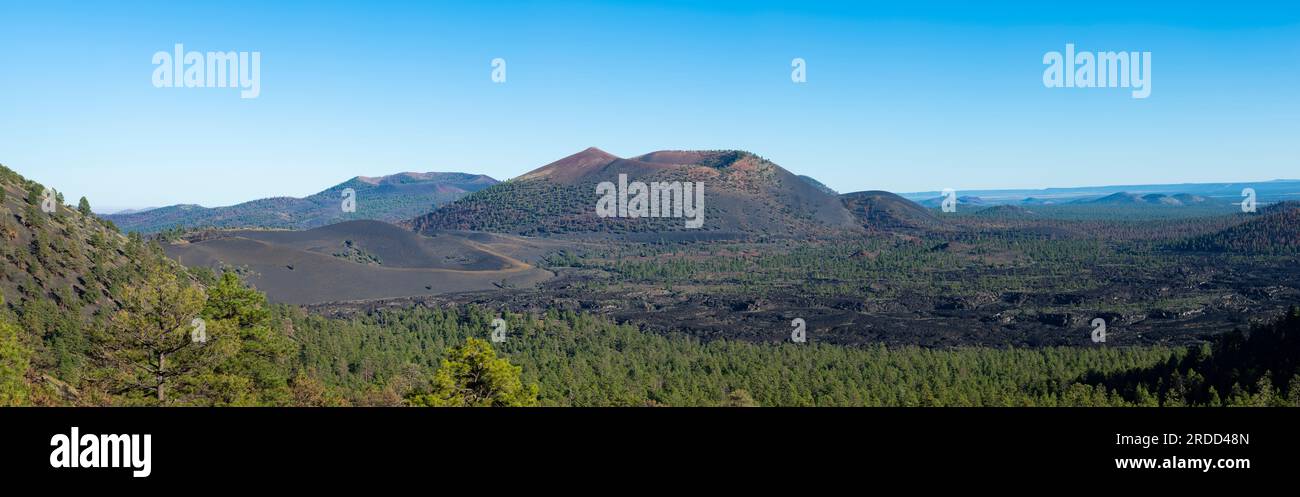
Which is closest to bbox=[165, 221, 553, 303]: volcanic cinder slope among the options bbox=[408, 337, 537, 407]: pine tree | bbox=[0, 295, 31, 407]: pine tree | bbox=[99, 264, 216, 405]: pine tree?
bbox=[99, 264, 216, 405]: pine tree

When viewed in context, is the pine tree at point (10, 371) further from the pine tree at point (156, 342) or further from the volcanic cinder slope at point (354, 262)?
the volcanic cinder slope at point (354, 262)

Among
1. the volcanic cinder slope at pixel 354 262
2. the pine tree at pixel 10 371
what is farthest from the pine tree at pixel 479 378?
the volcanic cinder slope at pixel 354 262

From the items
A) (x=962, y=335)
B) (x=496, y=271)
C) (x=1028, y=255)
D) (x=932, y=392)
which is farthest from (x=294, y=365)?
(x=1028, y=255)

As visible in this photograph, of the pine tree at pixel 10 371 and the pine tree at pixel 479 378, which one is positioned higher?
the pine tree at pixel 10 371

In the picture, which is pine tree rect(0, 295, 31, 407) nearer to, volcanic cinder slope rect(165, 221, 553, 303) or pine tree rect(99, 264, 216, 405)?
pine tree rect(99, 264, 216, 405)

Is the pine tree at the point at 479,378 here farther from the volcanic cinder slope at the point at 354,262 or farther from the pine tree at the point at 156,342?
the volcanic cinder slope at the point at 354,262

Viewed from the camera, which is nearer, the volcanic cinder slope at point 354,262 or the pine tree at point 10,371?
the pine tree at point 10,371

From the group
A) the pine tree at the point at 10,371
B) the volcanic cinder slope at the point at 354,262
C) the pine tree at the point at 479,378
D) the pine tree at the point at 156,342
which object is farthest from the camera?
the volcanic cinder slope at the point at 354,262

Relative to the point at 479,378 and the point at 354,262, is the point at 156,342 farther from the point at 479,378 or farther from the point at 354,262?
the point at 354,262

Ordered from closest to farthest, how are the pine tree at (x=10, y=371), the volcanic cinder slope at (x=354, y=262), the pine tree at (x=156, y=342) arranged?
1. the pine tree at (x=10, y=371)
2. the pine tree at (x=156, y=342)
3. the volcanic cinder slope at (x=354, y=262)
